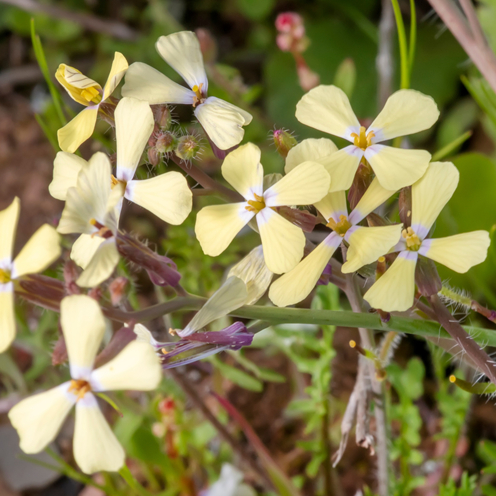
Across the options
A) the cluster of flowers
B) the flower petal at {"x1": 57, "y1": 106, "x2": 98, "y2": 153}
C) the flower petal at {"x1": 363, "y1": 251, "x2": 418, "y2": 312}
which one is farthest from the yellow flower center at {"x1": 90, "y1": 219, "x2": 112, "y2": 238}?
the flower petal at {"x1": 363, "y1": 251, "x2": 418, "y2": 312}

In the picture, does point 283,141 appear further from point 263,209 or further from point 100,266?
point 100,266

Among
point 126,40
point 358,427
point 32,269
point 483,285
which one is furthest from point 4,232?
point 126,40

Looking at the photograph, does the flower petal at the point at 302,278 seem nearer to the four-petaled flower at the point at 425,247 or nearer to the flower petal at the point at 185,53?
the four-petaled flower at the point at 425,247

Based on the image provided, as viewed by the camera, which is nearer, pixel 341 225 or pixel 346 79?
pixel 341 225

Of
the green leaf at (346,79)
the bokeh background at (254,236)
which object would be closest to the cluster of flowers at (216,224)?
the bokeh background at (254,236)

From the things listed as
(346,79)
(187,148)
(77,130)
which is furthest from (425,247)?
(346,79)

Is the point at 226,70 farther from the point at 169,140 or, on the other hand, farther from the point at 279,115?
the point at 169,140
